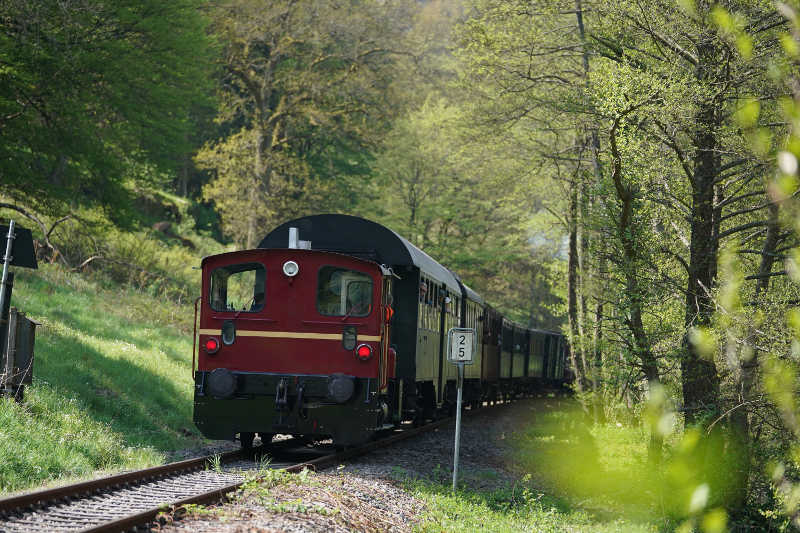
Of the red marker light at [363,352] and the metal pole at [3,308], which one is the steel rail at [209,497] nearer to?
the red marker light at [363,352]

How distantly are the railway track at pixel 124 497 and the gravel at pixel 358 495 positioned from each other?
1.03 feet

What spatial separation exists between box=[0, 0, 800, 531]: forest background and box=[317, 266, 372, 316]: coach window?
400cm

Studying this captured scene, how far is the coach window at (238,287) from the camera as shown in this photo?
39.2 feet

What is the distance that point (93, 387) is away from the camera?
48.3 feet

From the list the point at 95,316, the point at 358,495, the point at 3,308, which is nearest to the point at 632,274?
the point at 358,495

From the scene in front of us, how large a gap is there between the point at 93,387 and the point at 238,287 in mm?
4522

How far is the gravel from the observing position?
7215 mm

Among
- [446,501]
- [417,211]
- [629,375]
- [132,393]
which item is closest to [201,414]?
[446,501]

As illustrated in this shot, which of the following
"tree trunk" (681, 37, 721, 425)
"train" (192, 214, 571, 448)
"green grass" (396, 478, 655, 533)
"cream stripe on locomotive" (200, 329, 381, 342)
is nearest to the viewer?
"green grass" (396, 478, 655, 533)

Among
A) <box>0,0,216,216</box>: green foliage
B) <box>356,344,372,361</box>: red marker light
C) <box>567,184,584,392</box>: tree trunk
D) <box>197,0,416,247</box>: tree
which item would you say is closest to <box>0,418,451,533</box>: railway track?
<box>356,344,372,361</box>: red marker light

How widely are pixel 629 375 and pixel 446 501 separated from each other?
4706 mm

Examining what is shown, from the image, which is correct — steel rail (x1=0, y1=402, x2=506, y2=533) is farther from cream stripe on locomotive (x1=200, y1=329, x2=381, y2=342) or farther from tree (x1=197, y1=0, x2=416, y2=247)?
tree (x1=197, y1=0, x2=416, y2=247)

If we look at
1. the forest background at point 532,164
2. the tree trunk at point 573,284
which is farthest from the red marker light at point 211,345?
the tree trunk at point 573,284

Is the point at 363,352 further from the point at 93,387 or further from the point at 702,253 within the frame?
the point at 93,387
